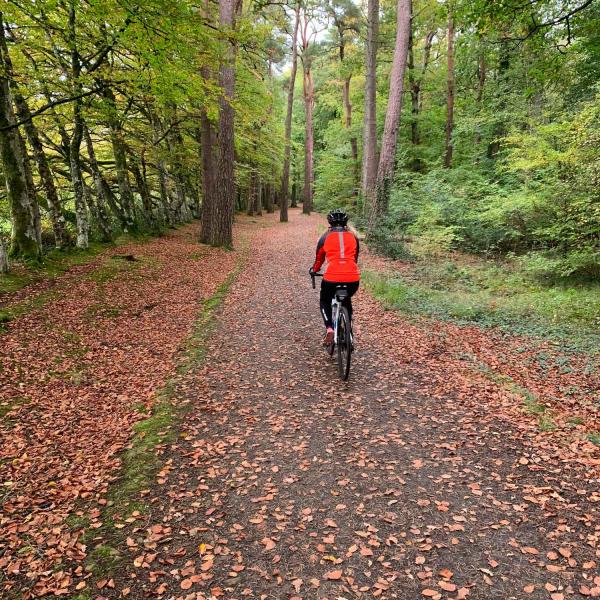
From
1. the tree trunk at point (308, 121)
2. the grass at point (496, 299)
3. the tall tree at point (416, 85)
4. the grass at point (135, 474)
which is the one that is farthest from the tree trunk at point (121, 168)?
the tree trunk at point (308, 121)

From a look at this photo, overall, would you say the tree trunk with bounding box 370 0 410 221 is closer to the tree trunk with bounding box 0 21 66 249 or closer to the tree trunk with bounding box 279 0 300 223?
the tree trunk with bounding box 0 21 66 249

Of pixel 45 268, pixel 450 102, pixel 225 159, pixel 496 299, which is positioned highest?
pixel 450 102

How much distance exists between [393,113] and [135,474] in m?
15.0

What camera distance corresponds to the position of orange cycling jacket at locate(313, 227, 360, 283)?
20.1ft

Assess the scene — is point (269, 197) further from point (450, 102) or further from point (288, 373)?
point (288, 373)

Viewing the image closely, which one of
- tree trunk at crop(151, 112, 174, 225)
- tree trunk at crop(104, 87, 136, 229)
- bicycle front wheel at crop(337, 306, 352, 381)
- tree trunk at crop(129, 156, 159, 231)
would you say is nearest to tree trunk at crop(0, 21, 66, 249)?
tree trunk at crop(104, 87, 136, 229)

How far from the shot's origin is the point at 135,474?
4098 mm

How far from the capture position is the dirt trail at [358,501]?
9.54 feet

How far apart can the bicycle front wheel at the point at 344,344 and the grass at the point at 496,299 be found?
11.4ft

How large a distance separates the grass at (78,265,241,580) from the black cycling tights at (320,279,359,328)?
89.6 inches

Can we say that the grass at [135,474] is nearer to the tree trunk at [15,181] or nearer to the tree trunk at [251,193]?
the tree trunk at [15,181]

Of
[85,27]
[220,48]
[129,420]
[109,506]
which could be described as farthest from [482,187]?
[109,506]

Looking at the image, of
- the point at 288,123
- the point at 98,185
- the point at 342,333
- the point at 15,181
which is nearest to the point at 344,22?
the point at 288,123

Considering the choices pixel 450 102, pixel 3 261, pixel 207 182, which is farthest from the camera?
pixel 450 102
